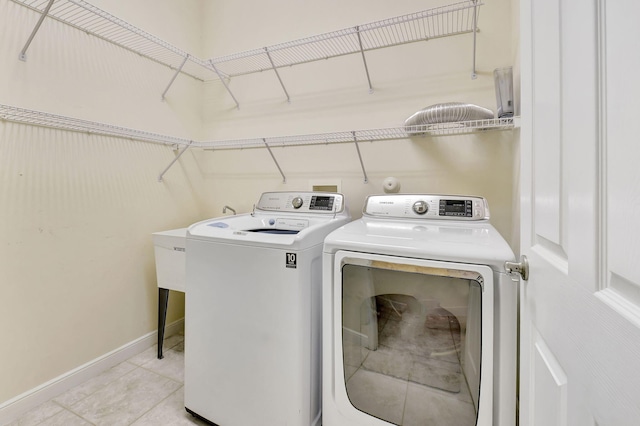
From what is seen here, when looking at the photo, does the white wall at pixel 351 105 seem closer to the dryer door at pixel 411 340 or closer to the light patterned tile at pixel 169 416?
the dryer door at pixel 411 340

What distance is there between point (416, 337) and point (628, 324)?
853mm

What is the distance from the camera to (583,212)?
43 centimetres

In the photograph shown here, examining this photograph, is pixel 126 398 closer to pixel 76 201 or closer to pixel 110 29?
pixel 76 201

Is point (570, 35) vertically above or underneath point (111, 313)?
above

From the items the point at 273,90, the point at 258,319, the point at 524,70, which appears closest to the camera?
the point at 524,70

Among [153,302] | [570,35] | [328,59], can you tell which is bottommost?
[153,302]

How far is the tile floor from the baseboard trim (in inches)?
1.2

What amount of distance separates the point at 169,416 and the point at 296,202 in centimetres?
137

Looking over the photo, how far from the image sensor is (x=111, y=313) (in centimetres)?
183

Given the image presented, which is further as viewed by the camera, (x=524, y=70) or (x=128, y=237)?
(x=128, y=237)

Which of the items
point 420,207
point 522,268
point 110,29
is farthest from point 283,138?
point 522,268

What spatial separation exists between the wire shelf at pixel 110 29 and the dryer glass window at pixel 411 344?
70.6 inches

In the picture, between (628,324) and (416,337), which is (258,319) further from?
(628,324)

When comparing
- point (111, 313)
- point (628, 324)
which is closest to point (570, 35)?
point (628, 324)
